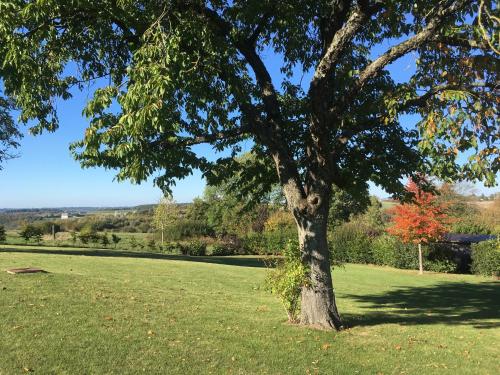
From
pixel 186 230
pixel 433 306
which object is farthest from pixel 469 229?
pixel 433 306

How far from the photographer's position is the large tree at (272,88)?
6.85 m

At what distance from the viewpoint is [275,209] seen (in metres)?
55.2

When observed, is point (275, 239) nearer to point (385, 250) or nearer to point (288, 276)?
point (385, 250)

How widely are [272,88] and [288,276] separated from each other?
3723 mm

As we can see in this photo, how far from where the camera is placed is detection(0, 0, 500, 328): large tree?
685 cm

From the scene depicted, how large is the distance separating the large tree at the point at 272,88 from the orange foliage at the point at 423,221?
17.8 metres

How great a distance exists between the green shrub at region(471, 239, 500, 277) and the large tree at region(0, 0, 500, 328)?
1932cm

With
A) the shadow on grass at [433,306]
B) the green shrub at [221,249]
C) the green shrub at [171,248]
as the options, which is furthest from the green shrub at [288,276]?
the green shrub at [221,249]

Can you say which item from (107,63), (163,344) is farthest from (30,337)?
(107,63)

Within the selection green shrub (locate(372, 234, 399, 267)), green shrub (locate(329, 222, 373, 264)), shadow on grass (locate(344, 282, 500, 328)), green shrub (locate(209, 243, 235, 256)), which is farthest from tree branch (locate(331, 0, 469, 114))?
green shrub (locate(209, 243, 235, 256))

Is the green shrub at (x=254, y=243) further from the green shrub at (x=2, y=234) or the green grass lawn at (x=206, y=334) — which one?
the green grass lawn at (x=206, y=334)

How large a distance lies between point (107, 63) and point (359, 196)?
6196mm

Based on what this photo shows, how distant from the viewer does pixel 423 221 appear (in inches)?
1073

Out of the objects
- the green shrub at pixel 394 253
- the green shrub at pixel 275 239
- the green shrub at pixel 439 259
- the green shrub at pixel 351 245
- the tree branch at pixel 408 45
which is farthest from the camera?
the green shrub at pixel 275 239
